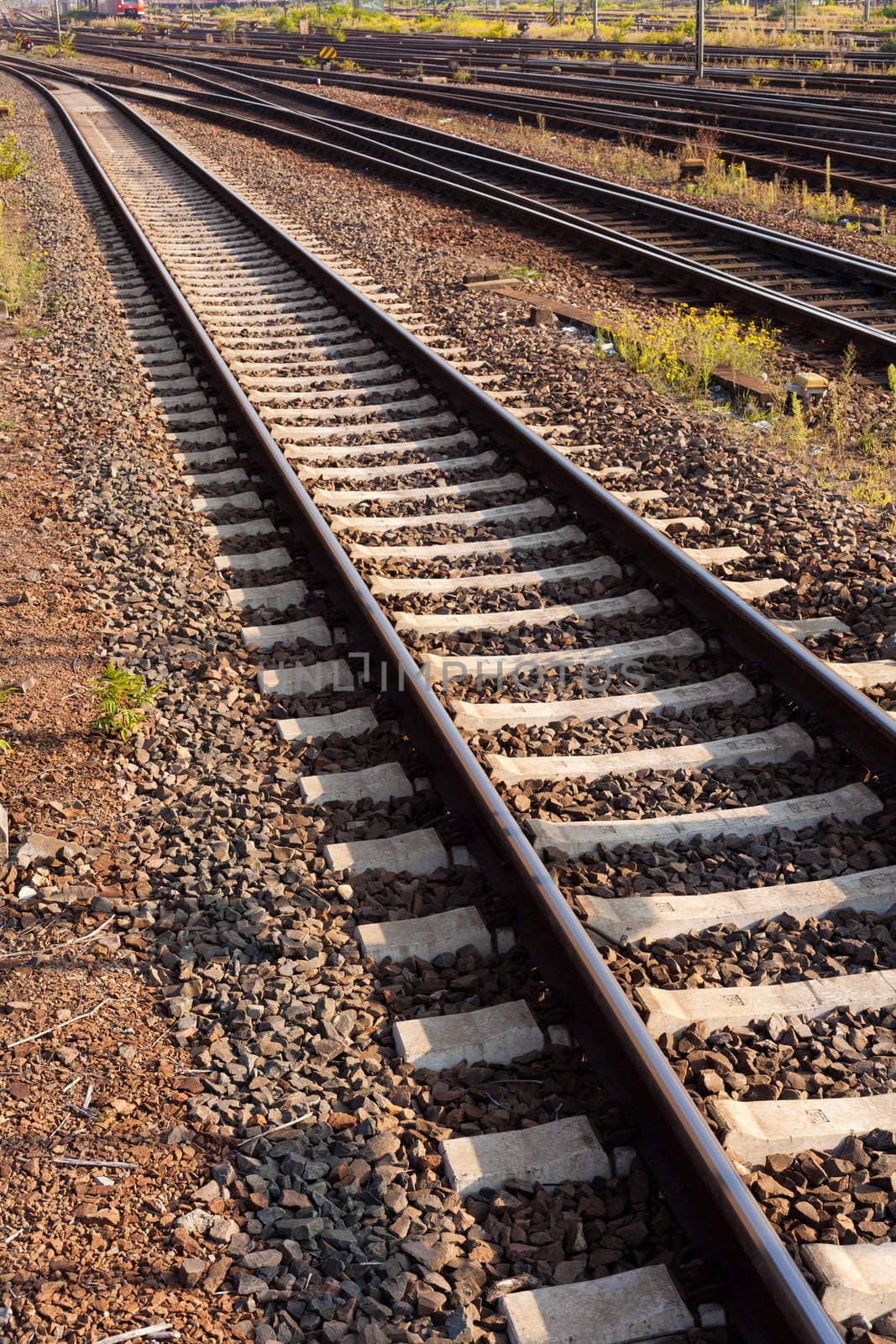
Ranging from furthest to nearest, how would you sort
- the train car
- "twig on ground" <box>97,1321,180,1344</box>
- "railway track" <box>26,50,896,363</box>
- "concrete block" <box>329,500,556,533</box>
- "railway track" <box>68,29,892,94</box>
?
1. the train car
2. "railway track" <box>68,29,892,94</box>
3. "railway track" <box>26,50,896,363</box>
4. "concrete block" <box>329,500,556,533</box>
5. "twig on ground" <box>97,1321,180,1344</box>

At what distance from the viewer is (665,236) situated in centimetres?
1438

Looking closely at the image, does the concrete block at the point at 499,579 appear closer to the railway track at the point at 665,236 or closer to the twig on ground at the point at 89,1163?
the twig on ground at the point at 89,1163

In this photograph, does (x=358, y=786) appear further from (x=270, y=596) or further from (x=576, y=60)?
(x=576, y=60)

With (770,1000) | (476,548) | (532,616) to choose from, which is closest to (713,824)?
(770,1000)

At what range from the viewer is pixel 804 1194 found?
120 inches

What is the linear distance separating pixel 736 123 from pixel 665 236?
378 inches

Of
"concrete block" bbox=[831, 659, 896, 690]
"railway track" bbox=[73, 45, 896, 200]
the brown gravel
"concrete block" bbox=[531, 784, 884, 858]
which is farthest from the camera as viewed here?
"railway track" bbox=[73, 45, 896, 200]

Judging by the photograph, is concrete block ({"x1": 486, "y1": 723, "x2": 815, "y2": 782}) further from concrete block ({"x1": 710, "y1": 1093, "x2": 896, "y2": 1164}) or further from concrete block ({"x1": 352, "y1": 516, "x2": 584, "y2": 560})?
concrete block ({"x1": 352, "y1": 516, "x2": 584, "y2": 560})

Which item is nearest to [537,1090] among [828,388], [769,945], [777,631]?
[769,945]

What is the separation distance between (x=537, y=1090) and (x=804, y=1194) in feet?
2.37

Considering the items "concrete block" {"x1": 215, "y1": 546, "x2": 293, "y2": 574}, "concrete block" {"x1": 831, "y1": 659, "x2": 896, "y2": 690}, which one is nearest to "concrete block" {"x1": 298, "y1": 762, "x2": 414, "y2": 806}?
"concrete block" {"x1": 831, "y1": 659, "x2": 896, "y2": 690}

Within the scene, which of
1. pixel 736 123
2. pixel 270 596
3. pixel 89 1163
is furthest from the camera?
pixel 736 123

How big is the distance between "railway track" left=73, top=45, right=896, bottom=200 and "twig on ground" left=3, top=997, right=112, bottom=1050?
14.7 m

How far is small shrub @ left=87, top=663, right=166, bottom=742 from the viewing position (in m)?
5.09
